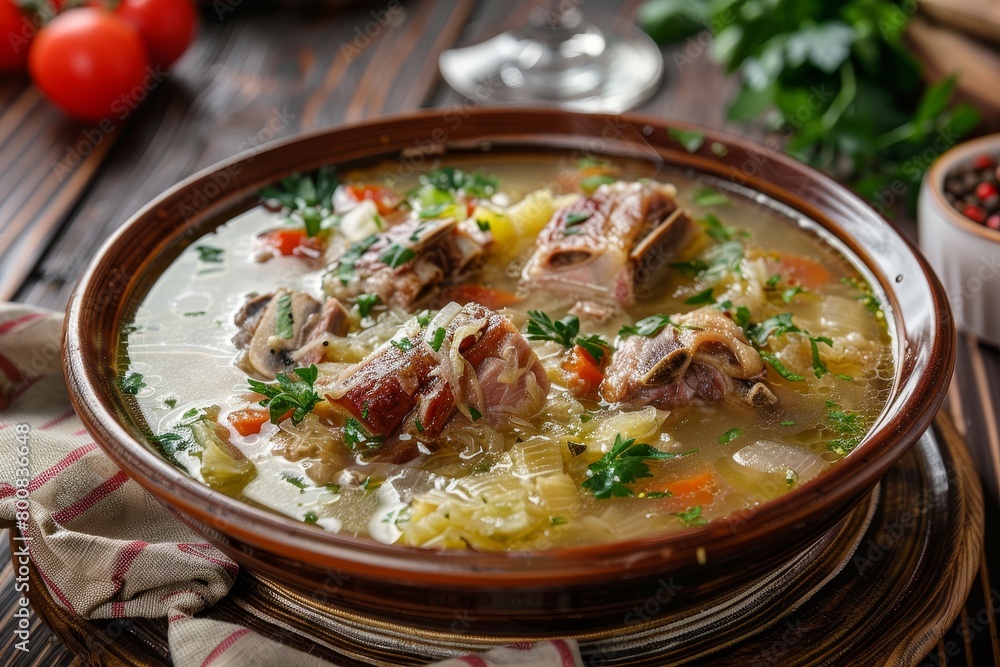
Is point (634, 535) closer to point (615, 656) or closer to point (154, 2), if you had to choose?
point (615, 656)

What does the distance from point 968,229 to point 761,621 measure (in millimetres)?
2316

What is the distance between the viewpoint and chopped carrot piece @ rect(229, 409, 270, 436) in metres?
3.25

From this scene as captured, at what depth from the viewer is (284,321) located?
→ 3.58m

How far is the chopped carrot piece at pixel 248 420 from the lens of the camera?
3.25 meters

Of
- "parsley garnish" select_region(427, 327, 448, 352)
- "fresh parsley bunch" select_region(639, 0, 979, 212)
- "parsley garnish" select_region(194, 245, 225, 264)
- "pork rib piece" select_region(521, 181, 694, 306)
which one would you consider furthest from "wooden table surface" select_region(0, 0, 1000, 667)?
"parsley garnish" select_region(427, 327, 448, 352)

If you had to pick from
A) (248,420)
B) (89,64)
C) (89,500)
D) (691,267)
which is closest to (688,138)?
(691,267)

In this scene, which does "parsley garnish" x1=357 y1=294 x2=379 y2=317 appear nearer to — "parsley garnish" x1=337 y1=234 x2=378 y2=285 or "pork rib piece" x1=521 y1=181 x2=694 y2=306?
"parsley garnish" x1=337 y1=234 x2=378 y2=285

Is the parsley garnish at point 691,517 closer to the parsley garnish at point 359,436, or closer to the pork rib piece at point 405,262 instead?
the parsley garnish at point 359,436

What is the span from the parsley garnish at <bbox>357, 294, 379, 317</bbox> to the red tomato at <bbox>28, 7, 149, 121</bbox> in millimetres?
3263

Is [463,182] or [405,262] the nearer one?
[405,262]

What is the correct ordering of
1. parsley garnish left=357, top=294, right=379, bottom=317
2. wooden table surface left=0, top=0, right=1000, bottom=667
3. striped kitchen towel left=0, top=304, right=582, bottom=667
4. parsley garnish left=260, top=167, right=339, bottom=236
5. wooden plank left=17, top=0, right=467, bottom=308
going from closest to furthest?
striped kitchen towel left=0, top=304, right=582, bottom=667 → parsley garnish left=357, top=294, right=379, bottom=317 → parsley garnish left=260, top=167, right=339, bottom=236 → wooden table surface left=0, top=0, right=1000, bottom=667 → wooden plank left=17, top=0, right=467, bottom=308

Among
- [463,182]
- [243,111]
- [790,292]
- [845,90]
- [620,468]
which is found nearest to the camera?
[620,468]

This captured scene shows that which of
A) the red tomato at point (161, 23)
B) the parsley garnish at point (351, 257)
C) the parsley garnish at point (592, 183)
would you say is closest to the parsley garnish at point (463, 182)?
the parsley garnish at point (592, 183)

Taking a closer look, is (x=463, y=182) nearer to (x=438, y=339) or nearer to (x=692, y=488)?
(x=438, y=339)
